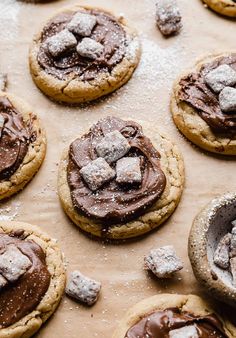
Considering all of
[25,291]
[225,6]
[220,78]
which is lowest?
[25,291]

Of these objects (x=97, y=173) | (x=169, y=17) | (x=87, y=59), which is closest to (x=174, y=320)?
(x=97, y=173)

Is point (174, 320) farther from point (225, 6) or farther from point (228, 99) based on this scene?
point (225, 6)

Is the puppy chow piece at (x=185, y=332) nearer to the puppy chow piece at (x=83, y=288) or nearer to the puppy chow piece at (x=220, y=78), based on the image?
the puppy chow piece at (x=83, y=288)

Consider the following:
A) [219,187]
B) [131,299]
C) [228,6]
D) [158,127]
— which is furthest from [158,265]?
[228,6]

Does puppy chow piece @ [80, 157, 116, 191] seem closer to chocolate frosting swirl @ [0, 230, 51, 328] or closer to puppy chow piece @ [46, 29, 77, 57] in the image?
chocolate frosting swirl @ [0, 230, 51, 328]

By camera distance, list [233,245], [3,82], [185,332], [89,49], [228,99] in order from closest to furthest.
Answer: [185,332] < [233,245] < [228,99] < [89,49] < [3,82]

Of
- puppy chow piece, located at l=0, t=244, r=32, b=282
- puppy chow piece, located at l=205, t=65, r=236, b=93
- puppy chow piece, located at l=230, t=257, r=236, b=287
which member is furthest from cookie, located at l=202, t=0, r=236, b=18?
puppy chow piece, located at l=0, t=244, r=32, b=282

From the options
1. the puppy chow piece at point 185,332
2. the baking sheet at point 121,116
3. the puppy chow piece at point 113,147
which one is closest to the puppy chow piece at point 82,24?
the baking sheet at point 121,116
